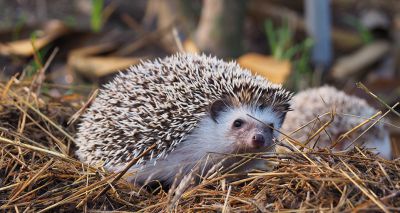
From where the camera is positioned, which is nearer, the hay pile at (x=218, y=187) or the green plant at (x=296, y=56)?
the hay pile at (x=218, y=187)

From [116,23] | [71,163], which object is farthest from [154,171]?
[116,23]

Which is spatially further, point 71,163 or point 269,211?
point 71,163

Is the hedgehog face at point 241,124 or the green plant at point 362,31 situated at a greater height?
the green plant at point 362,31

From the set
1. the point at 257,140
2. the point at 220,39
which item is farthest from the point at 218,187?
the point at 220,39

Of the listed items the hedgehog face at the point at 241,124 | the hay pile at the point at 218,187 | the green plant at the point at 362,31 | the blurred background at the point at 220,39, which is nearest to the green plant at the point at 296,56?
the blurred background at the point at 220,39

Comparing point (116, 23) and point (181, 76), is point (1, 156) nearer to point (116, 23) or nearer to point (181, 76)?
point (181, 76)

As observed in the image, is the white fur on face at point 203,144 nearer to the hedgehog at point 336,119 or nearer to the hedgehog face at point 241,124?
the hedgehog face at point 241,124

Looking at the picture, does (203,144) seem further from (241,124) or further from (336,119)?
(336,119)
